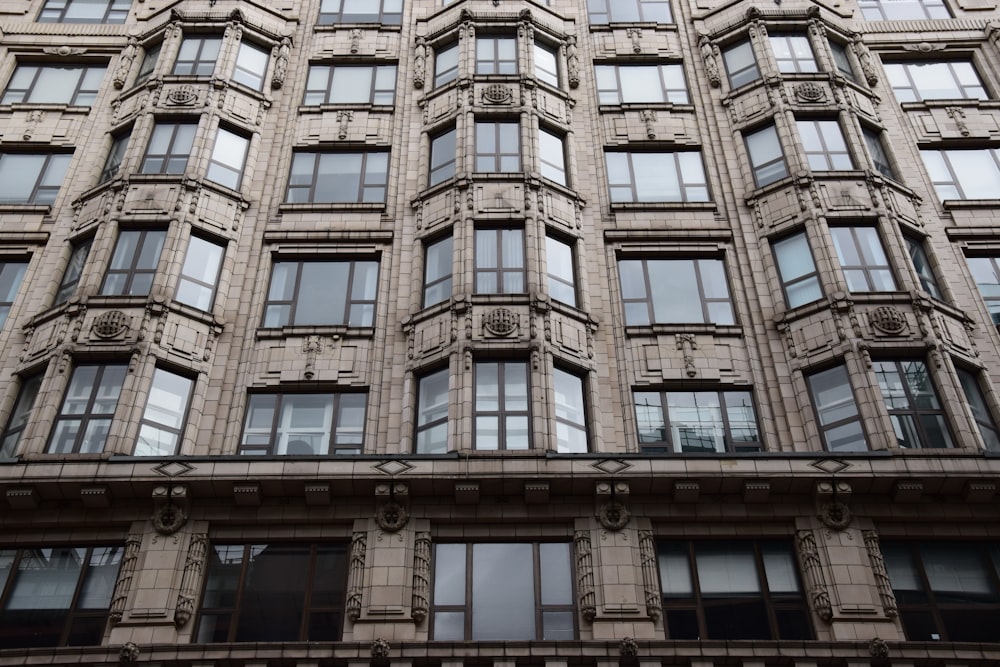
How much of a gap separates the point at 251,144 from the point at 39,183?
5.98m

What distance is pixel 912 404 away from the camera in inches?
757

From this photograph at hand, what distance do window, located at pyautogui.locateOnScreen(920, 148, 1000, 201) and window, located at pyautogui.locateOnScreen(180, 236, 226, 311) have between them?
19027mm

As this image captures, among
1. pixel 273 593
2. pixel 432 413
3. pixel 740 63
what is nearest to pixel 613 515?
pixel 432 413

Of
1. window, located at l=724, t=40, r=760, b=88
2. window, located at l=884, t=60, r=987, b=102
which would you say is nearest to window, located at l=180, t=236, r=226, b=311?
window, located at l=724, t=40, r=760, b=88

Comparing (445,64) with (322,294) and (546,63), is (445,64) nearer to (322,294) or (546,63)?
(546,63)

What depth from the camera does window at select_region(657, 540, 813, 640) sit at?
16859 millimetres

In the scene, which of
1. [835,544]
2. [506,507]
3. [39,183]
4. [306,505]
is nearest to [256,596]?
[306,505]

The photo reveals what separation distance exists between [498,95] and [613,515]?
12929 mm

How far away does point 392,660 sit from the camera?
15.7m

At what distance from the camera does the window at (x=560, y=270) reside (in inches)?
859

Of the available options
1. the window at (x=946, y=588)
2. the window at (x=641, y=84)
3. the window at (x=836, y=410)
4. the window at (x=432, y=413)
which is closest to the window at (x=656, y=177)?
the window at (x=641, y=84)

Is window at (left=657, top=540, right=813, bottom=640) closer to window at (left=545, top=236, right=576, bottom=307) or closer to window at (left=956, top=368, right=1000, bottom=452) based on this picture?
window at (left=956, top=368, right=1000, bottom=452)

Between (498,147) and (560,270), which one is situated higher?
(498,147)

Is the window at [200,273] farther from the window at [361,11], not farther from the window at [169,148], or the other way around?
the window at [361,11]
